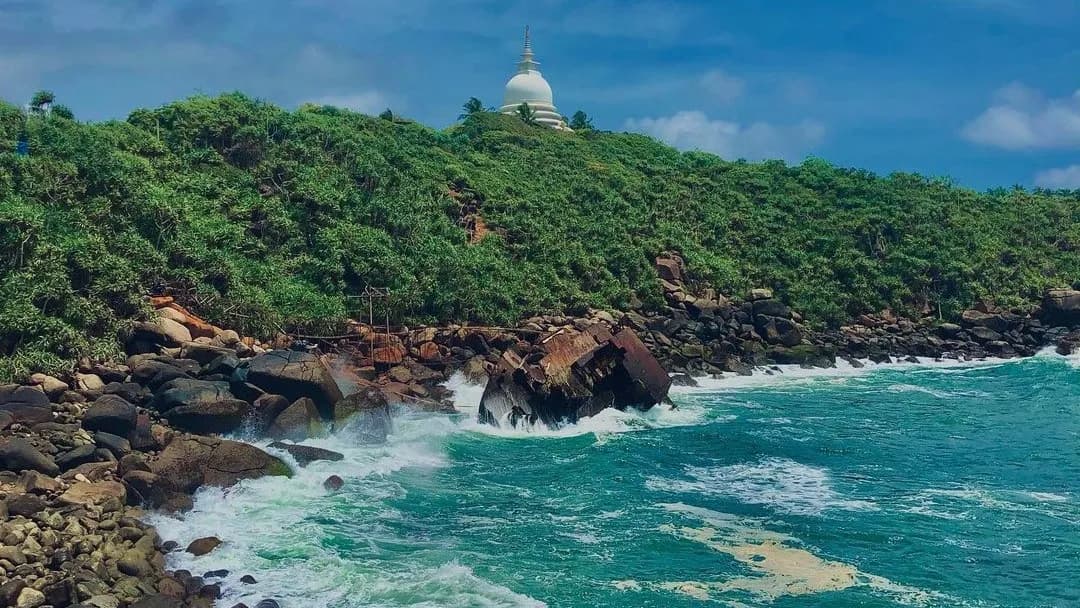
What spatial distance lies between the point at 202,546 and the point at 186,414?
627cm

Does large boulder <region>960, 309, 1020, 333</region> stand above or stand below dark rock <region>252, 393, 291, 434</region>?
above

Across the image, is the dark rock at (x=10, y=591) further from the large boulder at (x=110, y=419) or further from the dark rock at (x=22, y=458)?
the large boulder at (x=110, y=419)

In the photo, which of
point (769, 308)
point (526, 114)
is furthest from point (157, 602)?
point (526, 114)

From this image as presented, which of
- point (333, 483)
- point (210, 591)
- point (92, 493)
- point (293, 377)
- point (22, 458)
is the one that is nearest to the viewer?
point (210, 591)

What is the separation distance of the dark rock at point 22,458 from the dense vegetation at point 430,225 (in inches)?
203

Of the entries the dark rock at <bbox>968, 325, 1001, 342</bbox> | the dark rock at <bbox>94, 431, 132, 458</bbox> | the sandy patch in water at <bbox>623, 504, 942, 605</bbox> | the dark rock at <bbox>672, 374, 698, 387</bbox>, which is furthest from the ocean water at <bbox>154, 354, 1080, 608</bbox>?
the dark rock at <bbox>968, 325, 1001, 342</bbox>

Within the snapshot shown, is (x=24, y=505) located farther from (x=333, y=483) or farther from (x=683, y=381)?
(x=683, y=381)

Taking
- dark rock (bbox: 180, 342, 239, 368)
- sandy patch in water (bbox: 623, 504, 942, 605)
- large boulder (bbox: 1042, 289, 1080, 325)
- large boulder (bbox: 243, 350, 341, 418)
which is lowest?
sandy patch in water (bbox: 623, 504, 942, 605)

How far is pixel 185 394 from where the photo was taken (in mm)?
21688

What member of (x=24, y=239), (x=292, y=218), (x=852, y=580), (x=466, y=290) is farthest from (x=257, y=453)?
(x=292, y=218)

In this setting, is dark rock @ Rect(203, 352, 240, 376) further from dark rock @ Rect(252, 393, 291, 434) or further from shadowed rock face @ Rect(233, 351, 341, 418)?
dark rock @ Rect(252, 393, 291, 434)

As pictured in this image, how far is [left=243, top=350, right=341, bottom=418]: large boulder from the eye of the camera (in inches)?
911

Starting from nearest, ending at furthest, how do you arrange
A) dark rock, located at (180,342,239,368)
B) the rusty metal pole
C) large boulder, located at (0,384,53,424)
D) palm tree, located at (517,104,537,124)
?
1. large boulder, located at (0,384,53,424)
2. dark rock, located at (180,342,239,368)
3. the rusty metal pole
4. palm tree, located at (517,104,537,124)

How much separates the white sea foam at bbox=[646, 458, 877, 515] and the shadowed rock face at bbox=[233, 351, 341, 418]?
9.16 m
